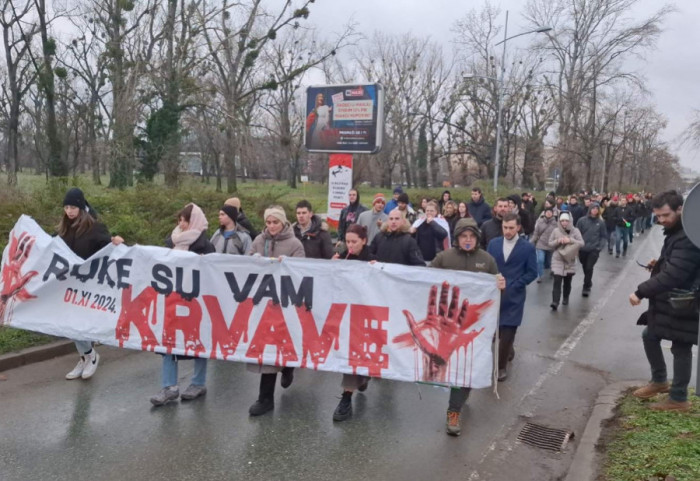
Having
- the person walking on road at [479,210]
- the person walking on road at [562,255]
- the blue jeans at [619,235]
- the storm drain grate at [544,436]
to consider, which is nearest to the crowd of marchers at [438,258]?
the storm drain grate at [544,436]

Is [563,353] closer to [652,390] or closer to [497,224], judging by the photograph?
[652,390]

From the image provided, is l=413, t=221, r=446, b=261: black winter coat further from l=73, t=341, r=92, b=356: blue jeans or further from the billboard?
l=73, t=341, r=92, b=356: blue jeans

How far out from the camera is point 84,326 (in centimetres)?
552

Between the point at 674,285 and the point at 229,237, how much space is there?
4.07 meters

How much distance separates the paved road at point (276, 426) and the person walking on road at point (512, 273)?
0.62 metres

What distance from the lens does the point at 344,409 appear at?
196 inches

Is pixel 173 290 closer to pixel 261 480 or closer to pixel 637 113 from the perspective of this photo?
pixel 261 480

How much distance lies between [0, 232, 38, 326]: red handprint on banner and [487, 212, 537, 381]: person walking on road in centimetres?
464

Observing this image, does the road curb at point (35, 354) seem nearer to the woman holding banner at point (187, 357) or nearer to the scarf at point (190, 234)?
the woman holding banner at point (187, 357)

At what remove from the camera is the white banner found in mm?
4762

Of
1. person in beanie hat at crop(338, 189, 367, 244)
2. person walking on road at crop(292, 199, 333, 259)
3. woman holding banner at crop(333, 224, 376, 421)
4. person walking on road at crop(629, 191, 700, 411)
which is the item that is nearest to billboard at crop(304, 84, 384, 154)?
person in beanie hat at crop(338, 189, 367, 244)

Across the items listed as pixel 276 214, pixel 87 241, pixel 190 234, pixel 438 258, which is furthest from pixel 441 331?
pixel 87 241

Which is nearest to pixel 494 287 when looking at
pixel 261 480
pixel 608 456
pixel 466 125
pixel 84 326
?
pixel 608 456

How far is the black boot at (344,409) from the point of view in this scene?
4926 mm
